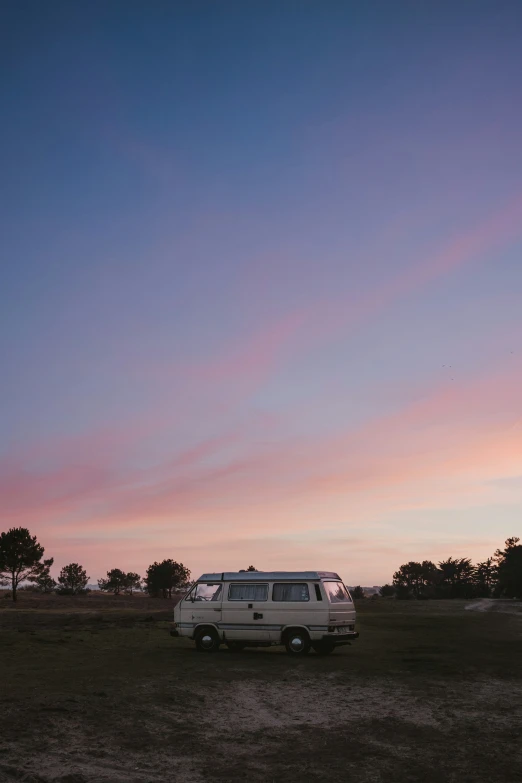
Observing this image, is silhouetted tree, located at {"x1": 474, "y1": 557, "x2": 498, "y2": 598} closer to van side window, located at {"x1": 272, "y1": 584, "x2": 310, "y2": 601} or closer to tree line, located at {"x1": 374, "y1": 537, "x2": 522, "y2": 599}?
tree line, located at {"x1": 374, "y1": 537, "x2": 522, "y2": 599}

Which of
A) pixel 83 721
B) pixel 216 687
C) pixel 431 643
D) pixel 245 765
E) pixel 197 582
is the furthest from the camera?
pixel 431 643

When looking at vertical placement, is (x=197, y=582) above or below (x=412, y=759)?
above

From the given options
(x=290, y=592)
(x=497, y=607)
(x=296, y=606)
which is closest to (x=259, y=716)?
(x=296, y=606)

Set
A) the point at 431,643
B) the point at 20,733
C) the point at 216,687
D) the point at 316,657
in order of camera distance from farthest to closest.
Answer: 1. the point at 431,643
2. the point at 316,657
3. the point at 216,687
4. the point at 20,733

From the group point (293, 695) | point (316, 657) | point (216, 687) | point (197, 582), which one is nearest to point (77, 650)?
point (197, 582)

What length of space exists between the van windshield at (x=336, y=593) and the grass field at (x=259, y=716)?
70.7 inches

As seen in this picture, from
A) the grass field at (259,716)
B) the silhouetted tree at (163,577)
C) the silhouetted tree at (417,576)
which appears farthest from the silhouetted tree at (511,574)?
the grass field at (259,716)

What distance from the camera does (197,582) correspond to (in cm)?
2289

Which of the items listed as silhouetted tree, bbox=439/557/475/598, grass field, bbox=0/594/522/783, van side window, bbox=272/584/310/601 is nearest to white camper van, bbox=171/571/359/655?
van side window, bbox=272/584/310/601

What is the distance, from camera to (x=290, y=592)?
70.5 ft

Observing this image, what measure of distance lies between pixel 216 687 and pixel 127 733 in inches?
194

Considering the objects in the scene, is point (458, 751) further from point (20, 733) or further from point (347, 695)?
point (20, 733)

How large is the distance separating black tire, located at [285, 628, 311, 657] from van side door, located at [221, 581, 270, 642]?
690 mm

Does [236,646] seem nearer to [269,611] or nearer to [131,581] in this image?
[269,611]
